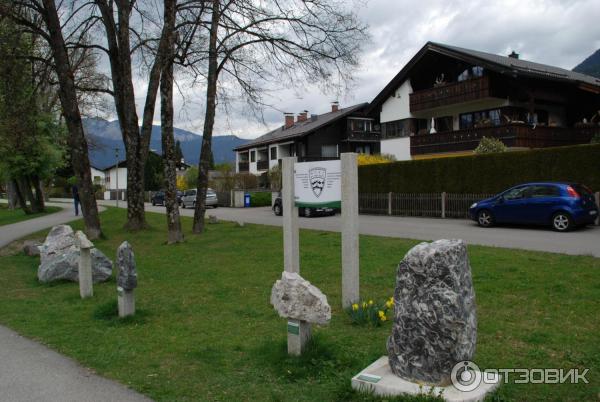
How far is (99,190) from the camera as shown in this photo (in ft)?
254

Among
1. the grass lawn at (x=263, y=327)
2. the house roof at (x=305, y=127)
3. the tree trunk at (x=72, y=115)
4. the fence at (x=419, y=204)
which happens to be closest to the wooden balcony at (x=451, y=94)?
the fence at (x=419, y=204)

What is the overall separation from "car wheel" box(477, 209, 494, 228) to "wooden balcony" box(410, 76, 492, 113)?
14.2 metres

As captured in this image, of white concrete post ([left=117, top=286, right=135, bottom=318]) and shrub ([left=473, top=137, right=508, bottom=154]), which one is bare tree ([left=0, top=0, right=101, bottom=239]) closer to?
white concrete post ([left=117, top=286, right=135, bottom=318])

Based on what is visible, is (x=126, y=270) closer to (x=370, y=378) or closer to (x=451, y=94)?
(x=370, y=378)

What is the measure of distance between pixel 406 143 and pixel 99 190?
56.9m

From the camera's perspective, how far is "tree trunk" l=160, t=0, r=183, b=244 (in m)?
13.6

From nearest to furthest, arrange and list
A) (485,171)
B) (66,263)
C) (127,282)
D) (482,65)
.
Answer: (127,282) < (66,263) < (485,171) < (482,65)

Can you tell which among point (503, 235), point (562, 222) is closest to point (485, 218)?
point (562, 222)

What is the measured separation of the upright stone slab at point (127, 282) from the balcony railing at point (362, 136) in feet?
155

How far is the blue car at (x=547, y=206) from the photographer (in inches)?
582

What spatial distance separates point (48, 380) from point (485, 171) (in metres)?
19.2

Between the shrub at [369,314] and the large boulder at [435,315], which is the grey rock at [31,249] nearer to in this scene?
the shrub at [369,314]

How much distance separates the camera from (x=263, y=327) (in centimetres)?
580

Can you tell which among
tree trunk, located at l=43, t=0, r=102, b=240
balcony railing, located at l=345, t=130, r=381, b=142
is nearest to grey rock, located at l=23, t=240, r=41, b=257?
tree trunk, located at l=43, t=0, r=102, b=240
